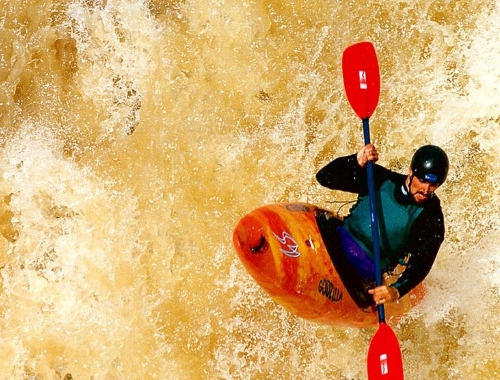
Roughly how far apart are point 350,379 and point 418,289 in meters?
0.72

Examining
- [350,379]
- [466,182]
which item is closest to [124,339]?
[350,379]

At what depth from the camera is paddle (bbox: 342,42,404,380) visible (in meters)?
3.01

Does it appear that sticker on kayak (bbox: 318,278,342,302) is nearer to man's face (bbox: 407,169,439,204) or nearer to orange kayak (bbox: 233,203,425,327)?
orange kayak (bbox: 233,203,425,327)

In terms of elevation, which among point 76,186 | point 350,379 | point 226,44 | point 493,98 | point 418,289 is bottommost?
point 350,379

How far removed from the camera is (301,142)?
4.22 metres

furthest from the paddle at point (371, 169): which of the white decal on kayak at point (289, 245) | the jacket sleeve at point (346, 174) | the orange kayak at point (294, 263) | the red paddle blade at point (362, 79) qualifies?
the white decal on kayak at point (289, 245)

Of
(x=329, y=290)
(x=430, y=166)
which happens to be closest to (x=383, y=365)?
(x=329, y=290)

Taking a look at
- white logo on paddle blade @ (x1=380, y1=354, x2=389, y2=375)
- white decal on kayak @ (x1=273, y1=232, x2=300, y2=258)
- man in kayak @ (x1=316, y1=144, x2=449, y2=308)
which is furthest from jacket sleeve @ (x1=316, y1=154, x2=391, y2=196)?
white logo on paddle blade @ (x1=380, y1=354, x2=389, y2=375)

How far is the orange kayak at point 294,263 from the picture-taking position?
3.04 meters

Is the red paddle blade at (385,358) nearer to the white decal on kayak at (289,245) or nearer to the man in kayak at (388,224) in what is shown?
the man in kayak at (388,224)

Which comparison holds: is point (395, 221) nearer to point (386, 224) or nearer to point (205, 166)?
point (386, 224)

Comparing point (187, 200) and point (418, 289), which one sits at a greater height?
point (187, 200)

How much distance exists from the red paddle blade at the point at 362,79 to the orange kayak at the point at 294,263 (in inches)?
24.5

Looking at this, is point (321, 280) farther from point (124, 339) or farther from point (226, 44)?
point (226, 44)
